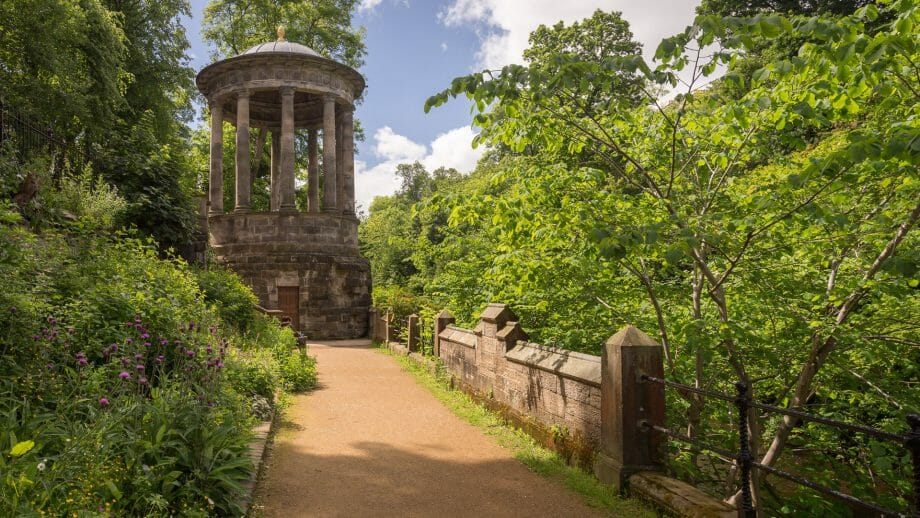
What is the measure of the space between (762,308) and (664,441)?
1631mm

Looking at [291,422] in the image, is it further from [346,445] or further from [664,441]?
[664,441]

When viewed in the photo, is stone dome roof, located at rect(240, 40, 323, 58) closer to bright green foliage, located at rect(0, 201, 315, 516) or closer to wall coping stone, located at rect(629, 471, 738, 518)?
bright green foliage, located at rect(0, 201, 315, 516)

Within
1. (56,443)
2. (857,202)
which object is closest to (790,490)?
(857,202)

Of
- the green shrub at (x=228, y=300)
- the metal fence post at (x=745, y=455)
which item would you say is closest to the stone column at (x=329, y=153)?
the green shrub at (x=228, y=300)

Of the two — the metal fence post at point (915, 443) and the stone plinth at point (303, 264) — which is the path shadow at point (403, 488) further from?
the stone plinth at point (303, 264)

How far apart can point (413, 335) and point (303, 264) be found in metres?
9.47

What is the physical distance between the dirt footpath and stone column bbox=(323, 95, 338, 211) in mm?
15241

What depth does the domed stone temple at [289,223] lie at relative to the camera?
2295 cm

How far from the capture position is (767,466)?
375 centimetres

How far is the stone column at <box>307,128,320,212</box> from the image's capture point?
2695 cm

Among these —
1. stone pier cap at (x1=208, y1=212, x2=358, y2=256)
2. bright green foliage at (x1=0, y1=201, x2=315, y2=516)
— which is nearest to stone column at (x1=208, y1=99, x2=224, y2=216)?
stone pier cap at (x1=208, y1=212, x2=358, y2=256)

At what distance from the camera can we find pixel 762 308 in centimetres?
562

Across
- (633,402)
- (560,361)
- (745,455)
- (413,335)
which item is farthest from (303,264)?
(745,455)

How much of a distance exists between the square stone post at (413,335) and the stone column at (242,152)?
11.8 metres
